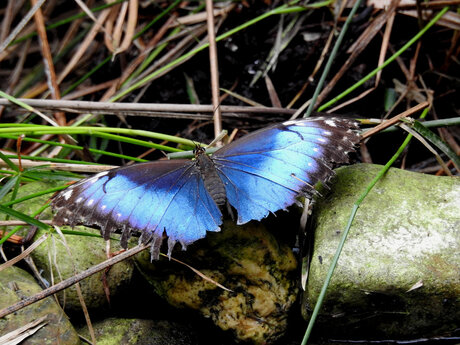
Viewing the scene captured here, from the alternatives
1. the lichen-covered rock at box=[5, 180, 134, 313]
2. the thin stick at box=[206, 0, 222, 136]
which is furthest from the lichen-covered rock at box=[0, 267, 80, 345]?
the thin stick at box=[206, 0, 222, 136]

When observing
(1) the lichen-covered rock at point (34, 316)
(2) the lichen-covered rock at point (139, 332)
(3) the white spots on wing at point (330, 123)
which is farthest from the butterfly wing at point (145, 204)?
(3) the white spots on wing at point (330, 123)

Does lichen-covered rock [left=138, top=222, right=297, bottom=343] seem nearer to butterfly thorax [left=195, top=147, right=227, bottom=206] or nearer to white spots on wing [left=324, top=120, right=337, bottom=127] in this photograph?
butterfly thorax [left=195, top=147, right=227, bottom=206]

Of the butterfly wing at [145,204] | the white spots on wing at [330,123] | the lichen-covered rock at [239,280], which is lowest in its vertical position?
the lichen-covered rock at [239,280]


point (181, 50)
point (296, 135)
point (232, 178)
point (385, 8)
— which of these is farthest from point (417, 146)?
point (181, 50)

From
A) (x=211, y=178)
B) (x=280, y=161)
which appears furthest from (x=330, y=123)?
(x=211, y=178)

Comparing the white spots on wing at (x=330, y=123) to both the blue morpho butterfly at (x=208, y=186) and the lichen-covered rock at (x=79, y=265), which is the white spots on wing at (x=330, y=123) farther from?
the lichen-covered rock at (x=79, y=265)

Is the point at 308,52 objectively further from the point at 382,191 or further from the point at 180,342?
the point at 180,342
